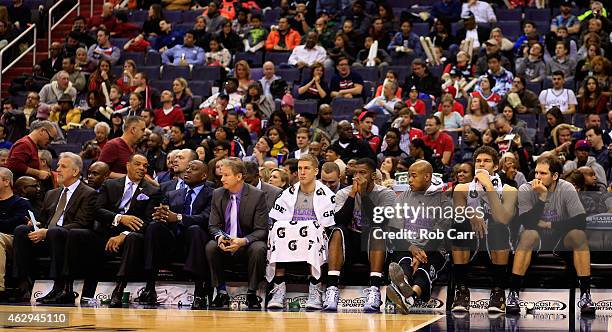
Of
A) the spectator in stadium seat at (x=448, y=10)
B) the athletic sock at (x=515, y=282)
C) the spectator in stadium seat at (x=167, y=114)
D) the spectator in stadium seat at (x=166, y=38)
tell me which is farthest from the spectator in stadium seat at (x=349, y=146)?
the spectator in stadium seat at (x=166, y=38)

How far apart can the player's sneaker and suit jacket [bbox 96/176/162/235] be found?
257cm

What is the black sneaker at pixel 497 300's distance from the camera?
10.6 m

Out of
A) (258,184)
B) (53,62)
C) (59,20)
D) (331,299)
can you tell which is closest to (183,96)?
(53,62)

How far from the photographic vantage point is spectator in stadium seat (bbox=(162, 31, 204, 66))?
65.0 ft

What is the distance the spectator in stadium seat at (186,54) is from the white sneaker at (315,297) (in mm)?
9235

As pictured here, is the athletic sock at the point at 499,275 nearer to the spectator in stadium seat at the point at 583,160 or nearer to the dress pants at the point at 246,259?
the dress pants at the point at 246,259

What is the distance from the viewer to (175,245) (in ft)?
39.0

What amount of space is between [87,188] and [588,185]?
5.31 metres

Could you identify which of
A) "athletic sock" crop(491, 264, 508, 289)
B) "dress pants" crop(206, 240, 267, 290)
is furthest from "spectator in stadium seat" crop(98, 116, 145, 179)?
"athletic sock" crop(491, 264, 508, 289)

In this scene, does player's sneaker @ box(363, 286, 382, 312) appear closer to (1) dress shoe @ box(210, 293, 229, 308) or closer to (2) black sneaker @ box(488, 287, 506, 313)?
(2) black sneaker @ box(488, 287, 506, 313)

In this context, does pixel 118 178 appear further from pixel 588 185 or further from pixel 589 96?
pixel 589 96

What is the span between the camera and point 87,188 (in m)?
12.2

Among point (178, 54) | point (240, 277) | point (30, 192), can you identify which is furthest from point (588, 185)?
point (178, 54)

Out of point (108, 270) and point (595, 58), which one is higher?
point (595, 58)
